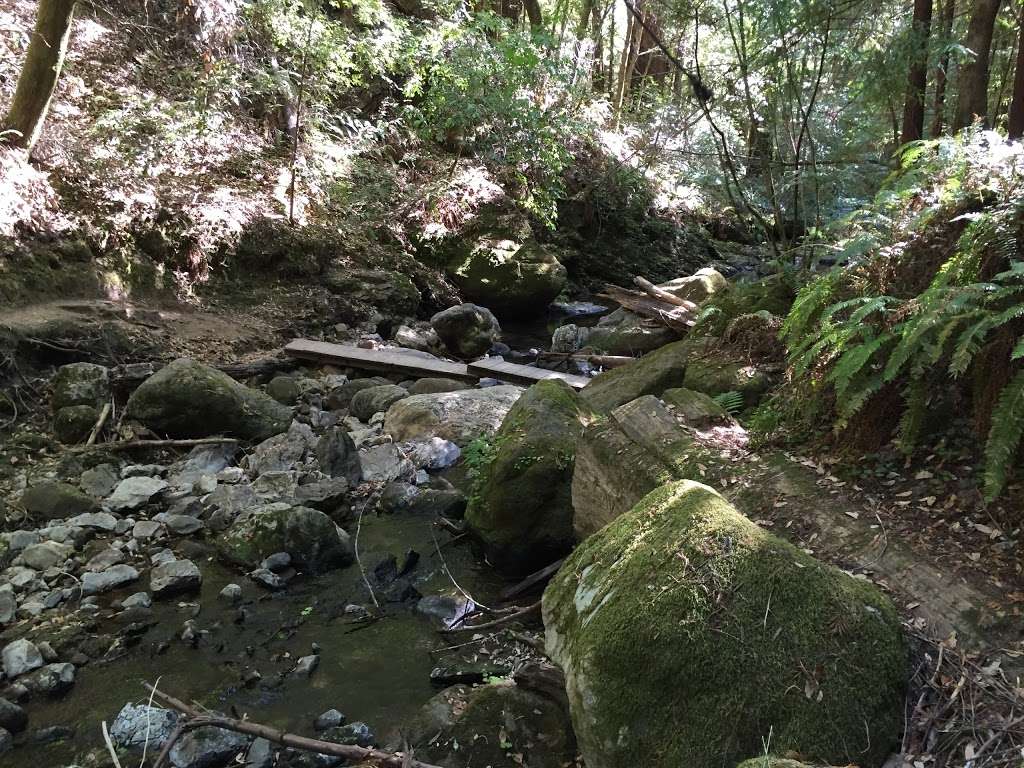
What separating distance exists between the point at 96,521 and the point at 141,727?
249cm

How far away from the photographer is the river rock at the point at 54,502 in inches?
215

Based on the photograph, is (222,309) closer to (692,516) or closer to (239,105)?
(239,105)

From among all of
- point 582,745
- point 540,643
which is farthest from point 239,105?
point 582,745

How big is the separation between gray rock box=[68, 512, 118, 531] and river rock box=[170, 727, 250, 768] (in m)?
2.65

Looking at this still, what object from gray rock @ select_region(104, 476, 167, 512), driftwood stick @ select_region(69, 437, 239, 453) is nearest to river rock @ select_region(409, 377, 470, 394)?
driftwood stick @ select_region(69, 437, 239, 453)

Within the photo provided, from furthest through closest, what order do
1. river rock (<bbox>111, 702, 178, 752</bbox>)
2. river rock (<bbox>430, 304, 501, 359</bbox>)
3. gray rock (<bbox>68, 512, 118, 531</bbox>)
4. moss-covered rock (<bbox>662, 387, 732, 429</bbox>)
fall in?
1. river rock (<bbox>430, 304, 501, 359</bbox>)
2. gray rock (<bbox>68, 512, 118, 531</bbox>)
3. moss-covered rock (<bbox>662, 387, 732, 429</bbox>)
4. river rock (<bbox>111, 702, 178, 752</bbox>)

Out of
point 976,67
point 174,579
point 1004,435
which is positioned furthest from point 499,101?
point 1004,435

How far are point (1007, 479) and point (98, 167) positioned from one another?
32.7ft

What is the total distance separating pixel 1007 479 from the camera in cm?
287

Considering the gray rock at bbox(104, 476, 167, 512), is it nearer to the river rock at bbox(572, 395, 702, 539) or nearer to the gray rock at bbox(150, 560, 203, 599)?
the gray rock at bbox(150, 560, 203, 599)

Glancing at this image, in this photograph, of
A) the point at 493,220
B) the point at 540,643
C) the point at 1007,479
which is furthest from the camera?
the point at 493,220

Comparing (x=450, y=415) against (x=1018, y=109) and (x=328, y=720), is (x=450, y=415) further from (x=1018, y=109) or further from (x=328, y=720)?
(x=1018, y=109)

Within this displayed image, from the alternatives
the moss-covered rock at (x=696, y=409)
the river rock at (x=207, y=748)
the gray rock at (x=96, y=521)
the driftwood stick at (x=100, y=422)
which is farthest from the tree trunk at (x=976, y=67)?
the driftwood stick at (x=100, y=422)

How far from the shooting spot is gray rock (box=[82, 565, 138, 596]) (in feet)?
15.4
